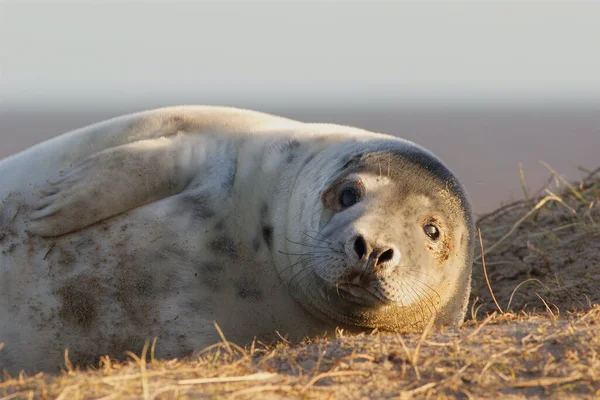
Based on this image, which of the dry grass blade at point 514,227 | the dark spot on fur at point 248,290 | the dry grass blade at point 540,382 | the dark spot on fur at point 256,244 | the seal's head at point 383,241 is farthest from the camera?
the dry grass blade at point 514,227

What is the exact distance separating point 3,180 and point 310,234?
165 centimetres

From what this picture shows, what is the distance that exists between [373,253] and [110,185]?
1356 mm

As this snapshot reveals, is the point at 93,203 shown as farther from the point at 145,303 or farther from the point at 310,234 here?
the point at 310,234

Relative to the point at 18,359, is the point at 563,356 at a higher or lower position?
higher

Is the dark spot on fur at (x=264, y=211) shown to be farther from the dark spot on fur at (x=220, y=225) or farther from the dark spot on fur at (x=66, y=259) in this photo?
the dark spot on fur at (x=66, y=259)

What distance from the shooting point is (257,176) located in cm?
490

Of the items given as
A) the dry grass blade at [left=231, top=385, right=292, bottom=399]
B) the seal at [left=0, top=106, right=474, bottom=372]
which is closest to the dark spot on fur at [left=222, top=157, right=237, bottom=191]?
the seal at [left=0, top=106, right=474, bottom=372]

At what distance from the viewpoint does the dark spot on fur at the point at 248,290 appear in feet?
15.2

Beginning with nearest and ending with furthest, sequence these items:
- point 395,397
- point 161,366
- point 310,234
Result: point 395,397 < point 161,366 < point 310,234

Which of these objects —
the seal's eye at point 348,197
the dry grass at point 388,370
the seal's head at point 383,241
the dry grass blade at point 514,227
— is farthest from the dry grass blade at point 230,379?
the dry grass blade at point 514,227

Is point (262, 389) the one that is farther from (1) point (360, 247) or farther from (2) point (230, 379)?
(1) point (360, 247)

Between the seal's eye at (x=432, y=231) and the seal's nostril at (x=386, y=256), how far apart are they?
37 cm

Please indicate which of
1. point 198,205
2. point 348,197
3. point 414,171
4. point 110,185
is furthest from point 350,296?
point 110,185

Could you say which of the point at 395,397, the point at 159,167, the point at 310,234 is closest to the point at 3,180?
the point at 159,167
